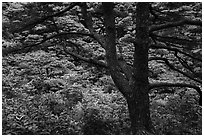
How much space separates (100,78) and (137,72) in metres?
4.10

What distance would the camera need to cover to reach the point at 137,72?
5727 millimetres

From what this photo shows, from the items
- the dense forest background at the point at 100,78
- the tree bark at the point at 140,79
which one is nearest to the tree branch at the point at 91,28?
the dense forest background at the point at 100,78

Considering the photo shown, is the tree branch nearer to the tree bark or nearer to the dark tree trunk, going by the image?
the dark tree trunk

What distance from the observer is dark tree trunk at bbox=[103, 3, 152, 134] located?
213 inches

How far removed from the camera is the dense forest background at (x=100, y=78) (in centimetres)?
598

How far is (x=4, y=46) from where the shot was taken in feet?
32.7

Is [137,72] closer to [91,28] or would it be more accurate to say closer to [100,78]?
[91,28]

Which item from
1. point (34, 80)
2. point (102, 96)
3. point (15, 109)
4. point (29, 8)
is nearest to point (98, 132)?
point (102, 96)

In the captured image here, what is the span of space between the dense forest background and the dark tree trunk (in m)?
0.02

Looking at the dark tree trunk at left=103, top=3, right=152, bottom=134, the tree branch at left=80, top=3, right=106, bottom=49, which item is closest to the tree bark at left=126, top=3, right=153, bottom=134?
the dark tree trunk at left=103, top=3, right=152, bottom=134

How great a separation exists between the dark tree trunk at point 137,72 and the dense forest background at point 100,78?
0.8 inches

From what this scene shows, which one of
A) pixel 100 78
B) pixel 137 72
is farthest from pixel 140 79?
pixel 100 78

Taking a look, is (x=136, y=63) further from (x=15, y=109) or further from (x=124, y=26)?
(x=124, y=26)

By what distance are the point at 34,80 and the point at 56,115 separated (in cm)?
213
